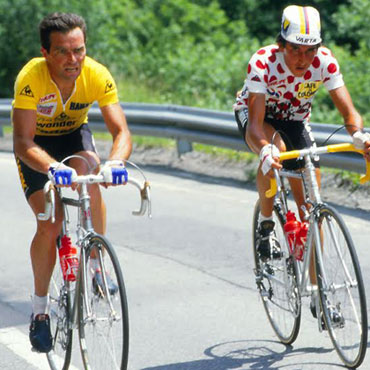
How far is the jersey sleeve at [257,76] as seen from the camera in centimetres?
560

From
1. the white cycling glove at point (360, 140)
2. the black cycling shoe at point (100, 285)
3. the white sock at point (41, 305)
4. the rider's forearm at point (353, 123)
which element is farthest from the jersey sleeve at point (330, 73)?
the white sock at point (41, 305)

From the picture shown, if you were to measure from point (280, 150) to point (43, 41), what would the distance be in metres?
1.50

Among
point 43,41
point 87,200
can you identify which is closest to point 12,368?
point 87,200

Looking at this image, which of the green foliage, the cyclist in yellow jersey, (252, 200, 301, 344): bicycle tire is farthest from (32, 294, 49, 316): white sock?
the green foliage

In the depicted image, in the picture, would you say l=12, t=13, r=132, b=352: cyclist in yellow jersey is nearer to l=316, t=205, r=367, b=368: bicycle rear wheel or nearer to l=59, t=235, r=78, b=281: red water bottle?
l=59, t=235, r=78, b=281: red water bottle

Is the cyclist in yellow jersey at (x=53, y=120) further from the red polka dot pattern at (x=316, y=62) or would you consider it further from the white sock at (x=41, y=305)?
the red polka dot pattern at (x=316, y=62)

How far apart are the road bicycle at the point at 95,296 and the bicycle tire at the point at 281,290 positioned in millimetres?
1214

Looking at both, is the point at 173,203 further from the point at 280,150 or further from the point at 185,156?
the point at 280,150

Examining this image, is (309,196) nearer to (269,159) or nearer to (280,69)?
(269,159)

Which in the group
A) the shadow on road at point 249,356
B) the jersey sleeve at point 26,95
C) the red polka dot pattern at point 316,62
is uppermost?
the red polka dot pattern at point 316,62

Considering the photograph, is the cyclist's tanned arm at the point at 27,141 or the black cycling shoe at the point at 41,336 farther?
the black cycling shoe at the point at 41,336

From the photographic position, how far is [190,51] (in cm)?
2239

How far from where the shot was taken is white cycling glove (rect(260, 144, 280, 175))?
5.11 meters

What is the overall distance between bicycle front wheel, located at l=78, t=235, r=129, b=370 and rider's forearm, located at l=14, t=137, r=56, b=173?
0.48 m
